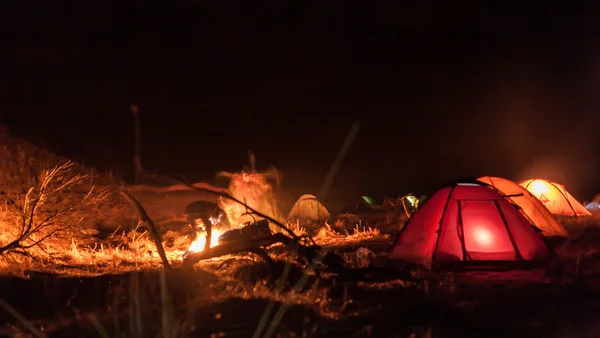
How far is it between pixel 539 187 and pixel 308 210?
6.26m

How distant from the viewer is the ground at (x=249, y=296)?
5895 mm

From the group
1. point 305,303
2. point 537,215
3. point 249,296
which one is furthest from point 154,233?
point 537,215

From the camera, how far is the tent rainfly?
52.7 feet

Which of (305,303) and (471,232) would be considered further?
(471,232)

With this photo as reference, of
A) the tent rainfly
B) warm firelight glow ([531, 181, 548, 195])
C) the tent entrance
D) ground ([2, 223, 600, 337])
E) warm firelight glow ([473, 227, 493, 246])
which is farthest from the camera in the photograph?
warm firelight glow ([531, 181, 548, 195])

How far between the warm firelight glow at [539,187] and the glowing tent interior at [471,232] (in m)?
7.76

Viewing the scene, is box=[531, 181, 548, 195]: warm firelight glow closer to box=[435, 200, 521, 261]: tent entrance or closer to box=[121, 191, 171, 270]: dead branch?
box=[435, 200, 521, 261]: tent entrance

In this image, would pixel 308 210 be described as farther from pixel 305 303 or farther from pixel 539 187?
pixel 305 303

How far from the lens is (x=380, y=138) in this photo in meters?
35.5

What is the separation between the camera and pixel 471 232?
9.79m

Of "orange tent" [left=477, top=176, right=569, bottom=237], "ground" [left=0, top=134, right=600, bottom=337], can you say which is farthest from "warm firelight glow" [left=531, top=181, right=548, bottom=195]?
"ground" [left=0, top=134, right=600, bottom=337]

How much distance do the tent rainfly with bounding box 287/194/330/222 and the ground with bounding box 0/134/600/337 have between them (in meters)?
5.23

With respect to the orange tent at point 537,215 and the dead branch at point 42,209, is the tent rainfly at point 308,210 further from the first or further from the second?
the dead branch at point 42,209

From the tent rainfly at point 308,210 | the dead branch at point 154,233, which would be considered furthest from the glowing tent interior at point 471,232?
the tent rainfly at point 308,210
